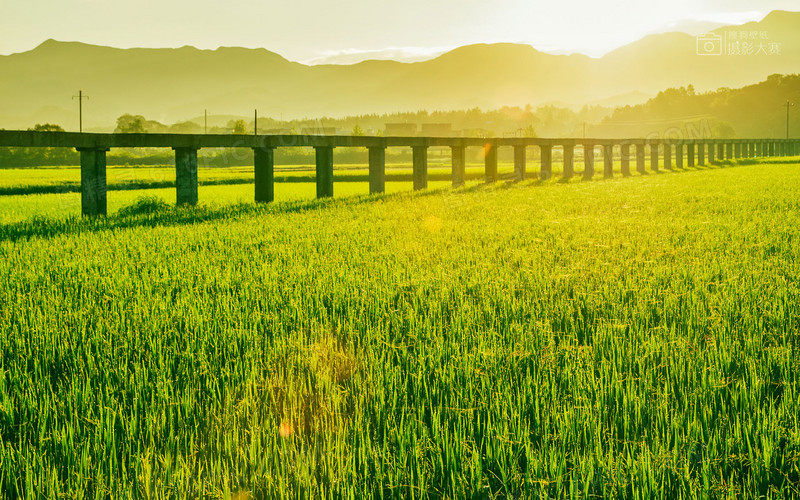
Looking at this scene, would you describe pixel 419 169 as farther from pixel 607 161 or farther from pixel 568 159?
pixel 607 161

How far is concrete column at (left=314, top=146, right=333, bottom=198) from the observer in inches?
679

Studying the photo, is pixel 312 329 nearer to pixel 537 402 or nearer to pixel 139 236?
pixel 537 402

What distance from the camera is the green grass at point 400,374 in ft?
7.62

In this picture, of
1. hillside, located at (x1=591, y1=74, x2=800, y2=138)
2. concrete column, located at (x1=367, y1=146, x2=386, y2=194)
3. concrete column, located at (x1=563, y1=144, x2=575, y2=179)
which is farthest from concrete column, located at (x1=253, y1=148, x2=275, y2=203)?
hillside, located at (x1=591, y1=74, x2=800, y2=138)

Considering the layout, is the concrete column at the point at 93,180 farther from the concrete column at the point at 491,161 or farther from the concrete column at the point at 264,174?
the concrete column at the point at 491,161

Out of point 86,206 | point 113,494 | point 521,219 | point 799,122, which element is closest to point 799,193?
point 521,219

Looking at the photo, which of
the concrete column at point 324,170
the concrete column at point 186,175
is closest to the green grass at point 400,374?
the concrete column at point 186,175

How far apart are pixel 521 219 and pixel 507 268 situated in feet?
17.3

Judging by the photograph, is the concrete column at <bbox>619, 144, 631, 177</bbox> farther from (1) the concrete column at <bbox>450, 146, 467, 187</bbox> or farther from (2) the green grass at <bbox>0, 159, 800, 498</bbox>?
(2) the green grass at <bbox>0, 159, 800, 498</bbox>

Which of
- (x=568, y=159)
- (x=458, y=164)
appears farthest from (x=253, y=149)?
(x=568, y=159)

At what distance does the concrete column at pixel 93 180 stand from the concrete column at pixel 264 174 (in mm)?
3856

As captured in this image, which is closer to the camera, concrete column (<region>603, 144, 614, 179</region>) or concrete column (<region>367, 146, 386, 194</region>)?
concrete column (<region>367, 146, 386, 194</region>)

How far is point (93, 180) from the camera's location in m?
12.3

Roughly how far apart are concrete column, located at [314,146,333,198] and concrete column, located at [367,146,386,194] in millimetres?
1845
